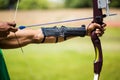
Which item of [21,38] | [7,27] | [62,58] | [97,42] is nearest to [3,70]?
[21,38]

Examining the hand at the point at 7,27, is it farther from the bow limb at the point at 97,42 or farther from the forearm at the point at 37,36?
the bow limb at the point at 97,42

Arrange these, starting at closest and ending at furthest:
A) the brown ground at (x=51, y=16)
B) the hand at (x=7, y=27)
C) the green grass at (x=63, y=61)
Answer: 1. the hand at (x=7, y=27)
2. the green grass at (x=63, y=61)
3. the brown ground at (x=51, y=16)

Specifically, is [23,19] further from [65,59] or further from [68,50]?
[65,59]

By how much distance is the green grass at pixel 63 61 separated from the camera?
653 centimetres

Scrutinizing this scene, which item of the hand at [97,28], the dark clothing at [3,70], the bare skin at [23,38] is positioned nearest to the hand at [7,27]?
the bare skin at [23,38]

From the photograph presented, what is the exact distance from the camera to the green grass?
653cm

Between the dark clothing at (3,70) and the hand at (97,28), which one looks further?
the dark clothing at (3,70)

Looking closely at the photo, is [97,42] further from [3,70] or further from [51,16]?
[51,16]

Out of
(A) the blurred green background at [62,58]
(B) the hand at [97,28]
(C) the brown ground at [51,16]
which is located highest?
(B) the hand at [97,28]

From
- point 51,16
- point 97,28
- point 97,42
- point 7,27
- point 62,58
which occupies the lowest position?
point 51,16

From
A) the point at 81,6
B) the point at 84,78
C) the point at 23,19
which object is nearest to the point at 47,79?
the point at 84,78

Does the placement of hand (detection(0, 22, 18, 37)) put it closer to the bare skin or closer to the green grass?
the bare skin

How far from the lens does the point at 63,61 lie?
842 centimetres

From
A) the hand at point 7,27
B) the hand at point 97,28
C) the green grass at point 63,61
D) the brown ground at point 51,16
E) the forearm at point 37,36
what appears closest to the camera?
the hand at point 7,27
